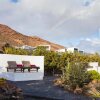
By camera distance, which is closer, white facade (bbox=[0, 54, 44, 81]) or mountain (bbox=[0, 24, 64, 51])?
white facade (bbox=[0, 54, 44, 81])

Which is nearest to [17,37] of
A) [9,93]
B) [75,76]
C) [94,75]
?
[94,75]

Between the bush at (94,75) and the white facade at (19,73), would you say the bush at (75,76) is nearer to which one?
the bush at (94,75)

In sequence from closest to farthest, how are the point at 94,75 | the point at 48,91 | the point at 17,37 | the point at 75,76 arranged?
the point at 48,91 → the point at 75,76 → the point at 94,75 → the point at 17,37

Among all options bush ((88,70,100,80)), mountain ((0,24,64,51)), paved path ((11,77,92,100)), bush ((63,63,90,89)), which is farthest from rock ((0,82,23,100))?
mountain ((0,24,64,51))

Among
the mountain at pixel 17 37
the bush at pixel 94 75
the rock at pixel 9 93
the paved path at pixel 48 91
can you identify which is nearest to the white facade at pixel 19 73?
the paved path at pixel 48 91

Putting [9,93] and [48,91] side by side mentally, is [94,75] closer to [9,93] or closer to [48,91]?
[48,91]

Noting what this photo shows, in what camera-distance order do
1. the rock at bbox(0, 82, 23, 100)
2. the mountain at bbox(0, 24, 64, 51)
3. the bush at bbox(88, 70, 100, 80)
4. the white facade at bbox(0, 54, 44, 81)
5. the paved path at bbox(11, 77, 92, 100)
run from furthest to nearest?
the mountain at bbox(0, 24, 64, 51), the bush at bbox(88, 70, 100, 80), the white facade at bbox(0, 54, 44, 81), the paved path at bbox(11, 77, 92, 100), the rock at bbox(0, 82, 23, 100)

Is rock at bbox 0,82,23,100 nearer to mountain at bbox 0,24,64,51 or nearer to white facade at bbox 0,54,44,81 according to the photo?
white facade at bbox 0,54,44,81

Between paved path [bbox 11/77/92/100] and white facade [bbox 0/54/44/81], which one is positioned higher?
white facade [bbox 0/54/44/81]

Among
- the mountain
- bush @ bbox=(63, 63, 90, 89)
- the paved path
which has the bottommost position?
the paved path

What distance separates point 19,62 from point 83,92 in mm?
7629

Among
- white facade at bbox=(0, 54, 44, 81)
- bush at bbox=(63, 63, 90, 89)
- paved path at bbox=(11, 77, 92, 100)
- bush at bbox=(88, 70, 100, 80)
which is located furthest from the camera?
bush at bbox=(88, 70, 100, 80)

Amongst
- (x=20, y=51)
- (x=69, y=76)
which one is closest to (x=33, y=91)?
(x=69, y=76)

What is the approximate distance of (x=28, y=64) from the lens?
28.6 m
